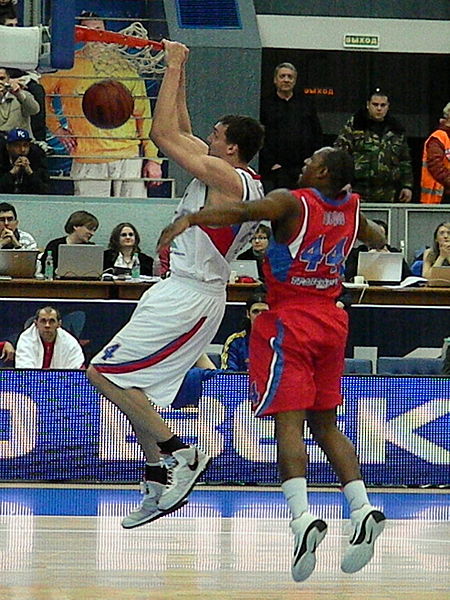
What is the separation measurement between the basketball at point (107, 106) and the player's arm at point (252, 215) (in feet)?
13.7

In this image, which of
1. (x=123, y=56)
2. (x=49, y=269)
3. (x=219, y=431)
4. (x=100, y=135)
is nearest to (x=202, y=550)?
(x=219, y=431)

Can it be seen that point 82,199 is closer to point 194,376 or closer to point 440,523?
point 194,376

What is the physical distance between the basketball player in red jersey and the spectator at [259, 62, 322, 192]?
29.2ft

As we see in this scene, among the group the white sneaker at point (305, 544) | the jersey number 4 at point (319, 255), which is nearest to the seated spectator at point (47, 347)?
the jersey number 4 at point (319, 255)

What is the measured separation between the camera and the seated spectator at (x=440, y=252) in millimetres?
13841

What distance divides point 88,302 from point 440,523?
4.32 m

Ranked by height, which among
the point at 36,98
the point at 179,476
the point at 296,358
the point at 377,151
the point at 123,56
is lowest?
the point at 179,476

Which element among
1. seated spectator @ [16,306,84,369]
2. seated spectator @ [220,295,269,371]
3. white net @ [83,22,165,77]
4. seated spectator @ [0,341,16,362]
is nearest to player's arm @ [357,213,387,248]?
seated spectator @ [220,295,269,371]

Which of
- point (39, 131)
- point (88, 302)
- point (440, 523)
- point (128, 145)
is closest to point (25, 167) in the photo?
point (39, 131)

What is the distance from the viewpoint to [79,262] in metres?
13.4

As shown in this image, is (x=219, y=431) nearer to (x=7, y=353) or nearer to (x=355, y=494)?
(x=7, y=353)

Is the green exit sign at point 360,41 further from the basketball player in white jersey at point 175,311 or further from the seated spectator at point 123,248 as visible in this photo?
the basketball player in white jersey at point 175,311

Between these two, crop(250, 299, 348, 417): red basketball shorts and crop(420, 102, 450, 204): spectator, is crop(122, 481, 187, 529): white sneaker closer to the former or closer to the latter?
crop(250, 299, 348, 417): red basketball shorts

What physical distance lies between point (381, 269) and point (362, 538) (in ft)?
22.8
